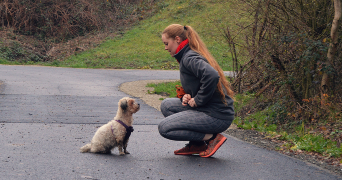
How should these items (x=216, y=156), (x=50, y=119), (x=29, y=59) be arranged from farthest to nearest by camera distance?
(x=29, y=59), (x=50, y=119), (x=216, y=156)

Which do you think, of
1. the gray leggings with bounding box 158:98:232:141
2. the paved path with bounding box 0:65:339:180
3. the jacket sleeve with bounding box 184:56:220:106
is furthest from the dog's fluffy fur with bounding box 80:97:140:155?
the jacket sleeve with bounding box 184:56:220:106

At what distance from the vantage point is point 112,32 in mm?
33719

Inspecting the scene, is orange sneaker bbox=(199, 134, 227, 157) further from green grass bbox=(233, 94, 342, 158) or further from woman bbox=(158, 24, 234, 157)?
green grass bbox=(233, 94, 342, 158)

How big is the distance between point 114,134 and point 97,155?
397 millimetres

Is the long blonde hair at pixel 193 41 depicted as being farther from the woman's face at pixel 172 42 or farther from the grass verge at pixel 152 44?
the grass verge at pixel 152 44

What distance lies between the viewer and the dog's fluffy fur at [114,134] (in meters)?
5.68

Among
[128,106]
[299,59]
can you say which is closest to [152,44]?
[299,59]

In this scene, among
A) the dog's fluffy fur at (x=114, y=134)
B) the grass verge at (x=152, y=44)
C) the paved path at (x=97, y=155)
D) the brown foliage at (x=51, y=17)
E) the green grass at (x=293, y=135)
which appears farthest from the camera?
the brown foliage at (x=51, y=17)

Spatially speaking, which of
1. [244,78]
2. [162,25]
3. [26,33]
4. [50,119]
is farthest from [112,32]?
[50,119]

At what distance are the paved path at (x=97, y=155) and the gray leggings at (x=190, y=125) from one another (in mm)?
373

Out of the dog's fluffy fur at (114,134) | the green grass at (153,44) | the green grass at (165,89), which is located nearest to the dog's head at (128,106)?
the dog's fluffy fur at (114,134)

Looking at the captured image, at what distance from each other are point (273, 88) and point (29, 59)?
20.6 meters

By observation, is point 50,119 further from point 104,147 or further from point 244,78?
point 244,78

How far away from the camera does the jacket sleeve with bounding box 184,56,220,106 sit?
4941 mm
